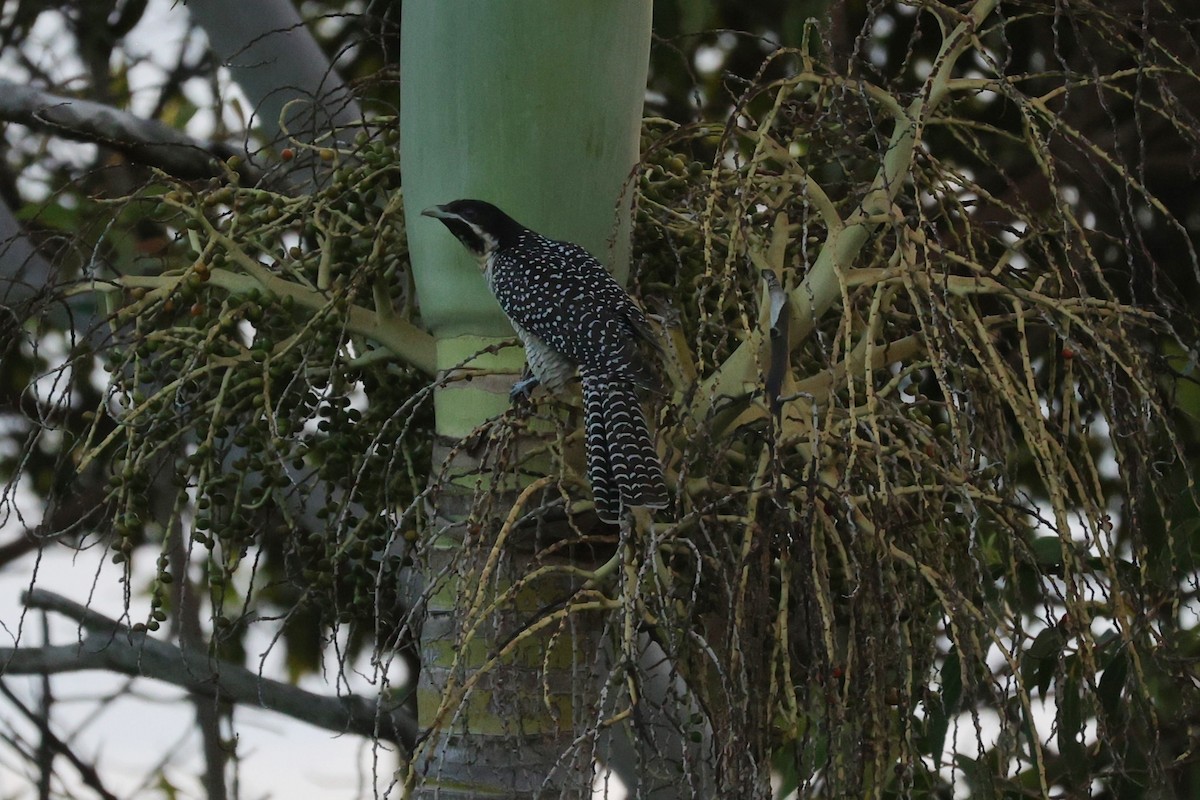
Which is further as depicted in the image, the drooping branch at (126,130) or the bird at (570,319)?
the drooping branch at (126,130)

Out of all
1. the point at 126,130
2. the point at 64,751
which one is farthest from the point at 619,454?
the point at 126,130

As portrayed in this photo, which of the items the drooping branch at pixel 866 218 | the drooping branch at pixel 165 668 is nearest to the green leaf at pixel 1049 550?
the drooping branch at pixel 866 218

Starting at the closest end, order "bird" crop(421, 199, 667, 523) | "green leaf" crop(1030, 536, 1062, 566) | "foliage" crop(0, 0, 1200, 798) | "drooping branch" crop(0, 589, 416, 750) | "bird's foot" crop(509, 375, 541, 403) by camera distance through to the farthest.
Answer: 1. "foliage" crop(0, 0, 1200, 798)
2. "bird" crop(421, 199, 667, 523)
3. "bird's foot" crop(509, 375, 541, 403)
4. "green leaf" crop(1030, 536, 1062, 566)
5. "drooping branch" crop(0, 589, 416, 750)

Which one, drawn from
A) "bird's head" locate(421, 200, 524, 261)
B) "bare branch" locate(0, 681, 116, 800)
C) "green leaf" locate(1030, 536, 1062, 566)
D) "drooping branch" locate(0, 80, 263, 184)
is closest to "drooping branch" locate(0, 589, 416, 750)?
"bare branch" locate(0, 681, 116, 800)

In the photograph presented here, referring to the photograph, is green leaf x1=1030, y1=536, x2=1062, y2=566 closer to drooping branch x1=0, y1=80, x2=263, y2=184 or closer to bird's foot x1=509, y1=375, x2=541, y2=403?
bird's foot x1=509, y1=375, x2=541, y2=403

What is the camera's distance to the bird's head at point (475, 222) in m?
1.51

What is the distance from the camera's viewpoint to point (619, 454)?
4.41 ft

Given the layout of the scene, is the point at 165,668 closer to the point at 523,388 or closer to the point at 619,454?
the point at 523,388

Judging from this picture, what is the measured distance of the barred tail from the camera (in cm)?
130

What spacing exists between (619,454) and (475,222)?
1.07 ft

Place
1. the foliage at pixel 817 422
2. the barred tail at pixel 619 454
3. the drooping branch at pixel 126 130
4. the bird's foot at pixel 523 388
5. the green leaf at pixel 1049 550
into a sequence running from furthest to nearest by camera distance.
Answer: the drooping branch at pixel 126 130
the green leaf at pixel 1049 550
the bird's foot at pixel 523 388
the barred tail at pixel 619 454
the foliage at pixel 817 422

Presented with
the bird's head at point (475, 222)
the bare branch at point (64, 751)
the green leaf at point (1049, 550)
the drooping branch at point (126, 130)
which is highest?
the drooping branch at point (126, 130)

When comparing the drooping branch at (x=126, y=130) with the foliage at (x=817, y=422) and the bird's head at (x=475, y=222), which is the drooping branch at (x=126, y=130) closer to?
the foliage at (x=817, y=422)

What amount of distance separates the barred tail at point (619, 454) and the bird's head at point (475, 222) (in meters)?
0.18
